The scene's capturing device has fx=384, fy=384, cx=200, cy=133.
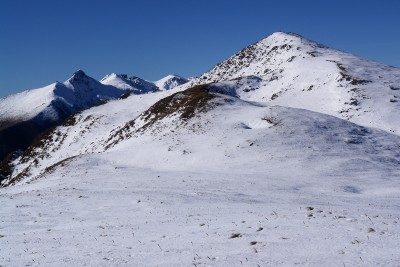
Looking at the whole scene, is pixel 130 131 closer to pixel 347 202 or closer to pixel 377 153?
pixel 377 153

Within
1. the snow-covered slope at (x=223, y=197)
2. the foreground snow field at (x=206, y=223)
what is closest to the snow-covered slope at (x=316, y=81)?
the snow-covered slope at (x=223, y=197)

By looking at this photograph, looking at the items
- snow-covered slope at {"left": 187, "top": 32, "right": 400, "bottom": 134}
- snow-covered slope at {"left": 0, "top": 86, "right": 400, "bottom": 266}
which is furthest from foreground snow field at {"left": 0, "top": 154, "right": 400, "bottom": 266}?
snow-covered slope at {"left": 187, "top": 32, "right": 400, "bottom": 134}

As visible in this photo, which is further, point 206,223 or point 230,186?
point 230,186

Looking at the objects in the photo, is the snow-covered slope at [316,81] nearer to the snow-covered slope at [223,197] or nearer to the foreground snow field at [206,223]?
the snow-covered slope at [223,197]

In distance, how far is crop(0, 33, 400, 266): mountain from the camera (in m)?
13.1

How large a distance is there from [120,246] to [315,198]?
1390 cm

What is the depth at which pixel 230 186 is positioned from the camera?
2688cm

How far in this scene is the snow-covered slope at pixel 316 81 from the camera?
188ft

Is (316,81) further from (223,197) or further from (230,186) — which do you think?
(223,197)

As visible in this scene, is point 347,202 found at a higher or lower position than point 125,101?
lower

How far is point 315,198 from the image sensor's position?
2362cm

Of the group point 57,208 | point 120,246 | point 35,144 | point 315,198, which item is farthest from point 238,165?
point 35,144

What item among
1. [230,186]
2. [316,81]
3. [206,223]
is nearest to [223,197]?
[230,186]

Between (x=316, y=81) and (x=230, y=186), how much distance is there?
4865cm
